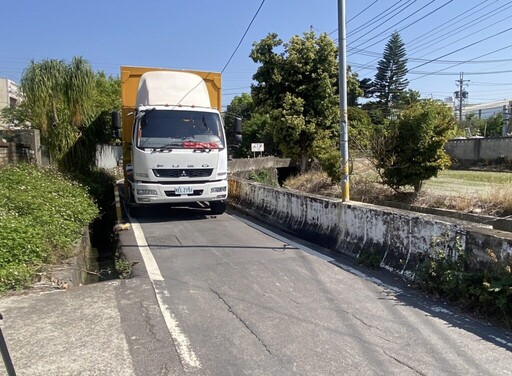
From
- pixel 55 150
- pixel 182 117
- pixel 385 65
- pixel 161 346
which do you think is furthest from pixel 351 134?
pixel 385 65

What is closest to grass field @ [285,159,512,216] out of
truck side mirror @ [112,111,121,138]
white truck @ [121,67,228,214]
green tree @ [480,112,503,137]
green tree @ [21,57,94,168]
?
white truck @ [121,67,228,214]

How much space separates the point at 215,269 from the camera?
6.06 meters

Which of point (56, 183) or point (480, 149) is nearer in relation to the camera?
point (56, 183)

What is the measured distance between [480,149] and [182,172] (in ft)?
73.0

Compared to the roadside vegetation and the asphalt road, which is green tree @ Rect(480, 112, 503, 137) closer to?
the roadside vegetation

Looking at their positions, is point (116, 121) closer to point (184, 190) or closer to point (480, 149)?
point (184, 190)

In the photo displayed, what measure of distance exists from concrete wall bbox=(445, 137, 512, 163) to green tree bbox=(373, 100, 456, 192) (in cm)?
1484

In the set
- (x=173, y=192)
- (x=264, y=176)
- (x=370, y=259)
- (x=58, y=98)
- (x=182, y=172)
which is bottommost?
(x=370, y=259)

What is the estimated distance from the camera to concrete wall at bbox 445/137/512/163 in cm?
2391

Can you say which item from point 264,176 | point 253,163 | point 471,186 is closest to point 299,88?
point 264,176

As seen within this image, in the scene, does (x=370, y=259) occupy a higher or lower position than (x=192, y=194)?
lower

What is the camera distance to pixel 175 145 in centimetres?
975

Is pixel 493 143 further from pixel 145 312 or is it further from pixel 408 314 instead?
pixel 145 312

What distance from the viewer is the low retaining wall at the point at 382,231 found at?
479 cm
